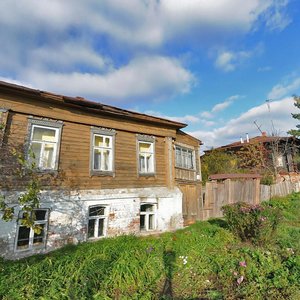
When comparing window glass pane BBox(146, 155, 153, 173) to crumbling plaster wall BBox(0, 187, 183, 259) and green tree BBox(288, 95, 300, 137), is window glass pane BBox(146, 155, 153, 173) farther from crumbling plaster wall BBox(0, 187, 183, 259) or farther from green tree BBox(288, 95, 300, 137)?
green tree BBox(288, 95, 300, 137)

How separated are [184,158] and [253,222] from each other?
6.27 meters

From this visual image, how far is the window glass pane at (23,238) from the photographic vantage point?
7.74m

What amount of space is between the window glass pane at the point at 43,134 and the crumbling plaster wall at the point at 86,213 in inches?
77.7

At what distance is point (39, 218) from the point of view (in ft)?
27.1

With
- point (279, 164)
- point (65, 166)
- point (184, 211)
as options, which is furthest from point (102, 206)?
point (279, 164)

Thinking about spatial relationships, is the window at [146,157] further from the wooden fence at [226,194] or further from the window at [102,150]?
the wooden fence at [226,194]

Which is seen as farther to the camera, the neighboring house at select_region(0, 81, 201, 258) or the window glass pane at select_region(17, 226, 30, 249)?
the neighboring house at select_region(0, 81, 201, 258)

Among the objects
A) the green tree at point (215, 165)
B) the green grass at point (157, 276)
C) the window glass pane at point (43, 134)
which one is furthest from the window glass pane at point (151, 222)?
the green tree at point (215, 165)

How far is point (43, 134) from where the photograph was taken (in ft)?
28.6

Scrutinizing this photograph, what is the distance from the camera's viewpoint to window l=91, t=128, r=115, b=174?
32.4 feet

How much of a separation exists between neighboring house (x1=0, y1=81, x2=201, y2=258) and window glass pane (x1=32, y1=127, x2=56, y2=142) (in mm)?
24

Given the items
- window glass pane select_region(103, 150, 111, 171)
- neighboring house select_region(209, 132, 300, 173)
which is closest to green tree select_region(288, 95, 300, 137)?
neighboring house select_region(209, 132, 300, 173)

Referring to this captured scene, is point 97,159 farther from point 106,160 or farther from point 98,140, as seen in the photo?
point 98,140

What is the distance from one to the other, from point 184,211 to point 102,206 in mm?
4975
